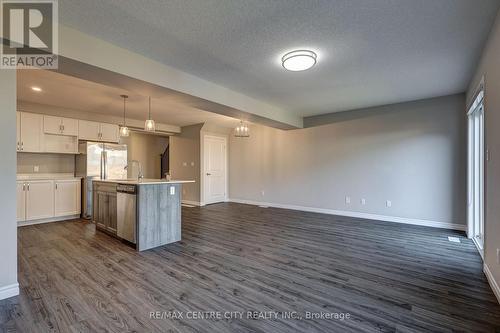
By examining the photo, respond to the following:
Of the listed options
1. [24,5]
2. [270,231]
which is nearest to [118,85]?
[24,5]

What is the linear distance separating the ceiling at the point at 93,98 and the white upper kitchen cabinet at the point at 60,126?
0.30 metres

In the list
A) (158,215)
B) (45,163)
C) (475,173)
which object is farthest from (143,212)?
(475,173)

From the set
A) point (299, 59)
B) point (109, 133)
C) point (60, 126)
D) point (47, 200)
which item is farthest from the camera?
point (109, 133)

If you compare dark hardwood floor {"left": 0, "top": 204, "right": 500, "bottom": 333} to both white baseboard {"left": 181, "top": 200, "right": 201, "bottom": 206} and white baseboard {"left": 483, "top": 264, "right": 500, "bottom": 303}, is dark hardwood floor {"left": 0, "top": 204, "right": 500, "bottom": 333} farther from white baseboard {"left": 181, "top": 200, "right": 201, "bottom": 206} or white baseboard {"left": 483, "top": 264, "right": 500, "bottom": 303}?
white baseboard {"left": 181, "top": 200, "right": 201, "bottom": 206}

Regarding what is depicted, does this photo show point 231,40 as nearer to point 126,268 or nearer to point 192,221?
point 126,268

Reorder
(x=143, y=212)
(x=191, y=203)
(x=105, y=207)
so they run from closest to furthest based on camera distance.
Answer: (x=143, y=212), (x=105, y=207), (x=191, y=203)

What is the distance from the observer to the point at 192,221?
529cm

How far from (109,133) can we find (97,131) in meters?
0.27

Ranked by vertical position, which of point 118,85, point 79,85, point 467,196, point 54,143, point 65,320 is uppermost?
point 79,85

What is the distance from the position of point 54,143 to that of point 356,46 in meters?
6.15

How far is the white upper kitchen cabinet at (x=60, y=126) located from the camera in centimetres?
516

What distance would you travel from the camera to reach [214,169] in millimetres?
→ 7816
